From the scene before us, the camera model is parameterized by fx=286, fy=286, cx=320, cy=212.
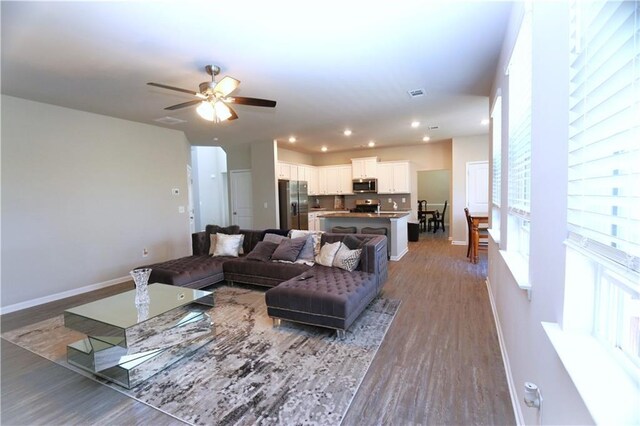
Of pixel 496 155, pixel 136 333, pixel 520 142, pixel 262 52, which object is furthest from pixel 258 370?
pixel 496 155

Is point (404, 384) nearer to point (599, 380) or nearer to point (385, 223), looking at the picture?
point (599, 380)

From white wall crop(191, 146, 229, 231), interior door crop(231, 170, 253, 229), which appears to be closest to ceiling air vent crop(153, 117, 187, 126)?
interior door crop(231, 170, 253, 229)

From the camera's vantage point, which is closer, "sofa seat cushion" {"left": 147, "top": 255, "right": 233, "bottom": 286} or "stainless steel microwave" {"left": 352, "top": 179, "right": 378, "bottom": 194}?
"sofa seat cushion" {"left": 147, "top": 255, "right": 233, "bottom": 286}

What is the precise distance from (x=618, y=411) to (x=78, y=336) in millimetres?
4215

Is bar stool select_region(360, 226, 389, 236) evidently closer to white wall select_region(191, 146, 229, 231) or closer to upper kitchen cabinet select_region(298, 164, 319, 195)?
upper kitchen cabinet select_region(298, 164, 319, 195)

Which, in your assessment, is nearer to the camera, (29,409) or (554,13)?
(554,13)

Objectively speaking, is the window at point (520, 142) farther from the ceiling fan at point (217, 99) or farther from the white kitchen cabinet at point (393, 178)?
the white kitchen cabinet at point (393, 178)

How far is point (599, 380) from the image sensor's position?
83cm

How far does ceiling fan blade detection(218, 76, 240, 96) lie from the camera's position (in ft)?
9.43

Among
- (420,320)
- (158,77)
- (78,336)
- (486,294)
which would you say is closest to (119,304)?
(78,336)

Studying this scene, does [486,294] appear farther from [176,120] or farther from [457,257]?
[176,120]

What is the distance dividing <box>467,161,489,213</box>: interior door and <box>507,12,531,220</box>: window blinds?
529 centimetres

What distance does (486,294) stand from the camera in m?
3.94

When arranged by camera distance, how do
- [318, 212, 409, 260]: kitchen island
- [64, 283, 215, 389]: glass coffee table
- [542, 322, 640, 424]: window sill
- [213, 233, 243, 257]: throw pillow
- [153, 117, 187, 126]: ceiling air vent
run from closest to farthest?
[542, 322, 640, 424]: window sill
[64, 283, 215, 389]: glass coffee table
[213, 233, 243, 257]: throw pillow
[153, 117, 187, 126]: ceiling air vent
[318, 212, 409, 260]: kitchen island
